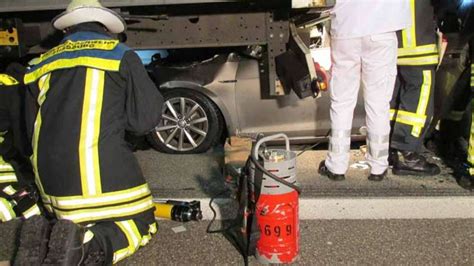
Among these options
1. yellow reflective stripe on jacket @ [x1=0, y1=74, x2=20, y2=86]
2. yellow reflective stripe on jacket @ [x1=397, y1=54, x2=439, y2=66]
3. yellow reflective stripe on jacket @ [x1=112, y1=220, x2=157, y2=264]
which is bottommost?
yellow reflective stripe on jacket @ [x1=112, y1=220, x2=157, y2=264]

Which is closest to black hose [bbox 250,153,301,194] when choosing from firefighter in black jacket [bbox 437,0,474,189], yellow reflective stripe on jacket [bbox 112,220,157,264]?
yellow reflective stripe on jacket [bbox 112,220,157,264]

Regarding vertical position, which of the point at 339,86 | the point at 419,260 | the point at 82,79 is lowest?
the point at 419,260

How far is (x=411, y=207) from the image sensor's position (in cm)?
378

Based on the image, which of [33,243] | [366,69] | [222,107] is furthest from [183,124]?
[33,243]

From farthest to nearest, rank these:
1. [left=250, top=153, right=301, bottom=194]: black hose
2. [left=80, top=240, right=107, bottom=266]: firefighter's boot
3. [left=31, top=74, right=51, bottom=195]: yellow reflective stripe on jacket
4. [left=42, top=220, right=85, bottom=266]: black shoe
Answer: [left=31, top=74, right=51, bottom=195]: yellow reflective stripe on jacket
[left=250, top=153, right=301, bottom=194]: black hose
[left=80, top=240, right=107, bottom=266]: firefighter's boot
[left=42, top=220, right=85, bottom=266]: black shoe

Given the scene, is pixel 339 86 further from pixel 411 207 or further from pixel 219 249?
pixel 219 249

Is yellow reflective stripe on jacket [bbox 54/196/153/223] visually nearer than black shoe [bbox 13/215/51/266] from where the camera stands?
No

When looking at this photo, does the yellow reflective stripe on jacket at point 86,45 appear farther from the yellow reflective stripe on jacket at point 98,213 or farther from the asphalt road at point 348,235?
the asphalt road at point 348,235

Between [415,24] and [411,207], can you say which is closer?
[411,207]

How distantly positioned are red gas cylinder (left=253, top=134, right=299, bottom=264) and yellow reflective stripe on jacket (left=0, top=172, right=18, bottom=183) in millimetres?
1958

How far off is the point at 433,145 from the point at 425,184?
1.06 meters

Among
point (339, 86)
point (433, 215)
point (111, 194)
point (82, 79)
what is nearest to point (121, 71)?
point (82, 79)

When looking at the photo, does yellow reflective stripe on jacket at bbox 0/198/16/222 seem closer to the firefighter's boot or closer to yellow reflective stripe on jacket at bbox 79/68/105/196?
yellow reflective stripe on jacket at bbox 79/68/105/196

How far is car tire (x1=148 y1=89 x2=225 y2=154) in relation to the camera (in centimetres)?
571
